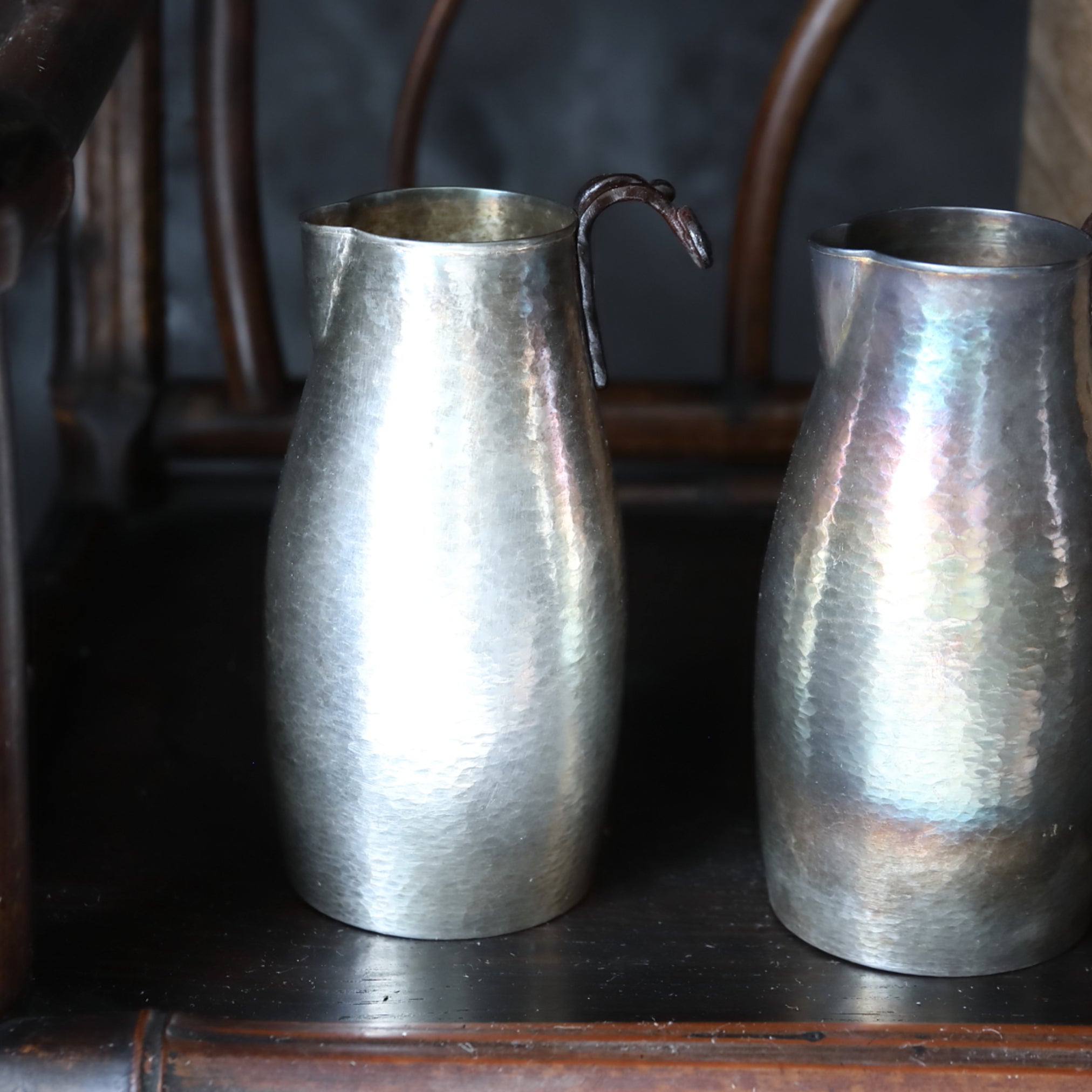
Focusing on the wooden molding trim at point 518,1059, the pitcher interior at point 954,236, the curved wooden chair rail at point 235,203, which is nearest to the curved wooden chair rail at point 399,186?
the curved wooden chair rail at point 235,203

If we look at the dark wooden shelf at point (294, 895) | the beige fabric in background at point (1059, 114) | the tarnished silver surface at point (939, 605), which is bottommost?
the dark wooden shelf at point (294, 895)

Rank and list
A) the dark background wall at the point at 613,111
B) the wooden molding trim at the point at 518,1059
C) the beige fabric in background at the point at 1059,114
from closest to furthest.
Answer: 1. the wooden molding trim at the point at 518,1059
2. the beige fabric in background at the point at 1059,114
3. the dark background wall at the point at 613,111

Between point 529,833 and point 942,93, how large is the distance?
521 millimetres

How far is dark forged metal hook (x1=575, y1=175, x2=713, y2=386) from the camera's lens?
376mm

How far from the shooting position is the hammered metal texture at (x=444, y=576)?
363 millimetres

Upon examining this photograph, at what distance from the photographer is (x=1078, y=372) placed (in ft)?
1.17

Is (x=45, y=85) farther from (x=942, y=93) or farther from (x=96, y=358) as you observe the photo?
(x=942, y=93)

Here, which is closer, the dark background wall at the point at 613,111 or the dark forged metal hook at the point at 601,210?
the dark forged metal hook at the point at 601,210

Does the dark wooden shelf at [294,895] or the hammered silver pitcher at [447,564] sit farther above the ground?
the hammered silver pitcher at [447,564]

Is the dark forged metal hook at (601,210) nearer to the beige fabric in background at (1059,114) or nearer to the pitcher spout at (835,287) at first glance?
the pitcher spout at (835,287)

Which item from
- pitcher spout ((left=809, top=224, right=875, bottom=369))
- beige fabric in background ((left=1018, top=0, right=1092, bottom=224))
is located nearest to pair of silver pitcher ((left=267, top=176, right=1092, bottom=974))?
pitcher spout ((left=809, top=224, right=875, bottom=369))

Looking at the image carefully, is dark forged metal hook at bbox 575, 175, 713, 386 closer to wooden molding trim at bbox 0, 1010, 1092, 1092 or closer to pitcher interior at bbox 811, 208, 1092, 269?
pitcher interior at bbox 811, 208, 1092, 269

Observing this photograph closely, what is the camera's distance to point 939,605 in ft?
1.18

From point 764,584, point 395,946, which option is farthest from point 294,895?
point 764,584
